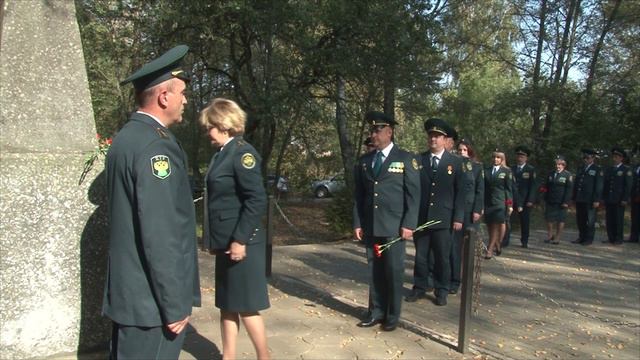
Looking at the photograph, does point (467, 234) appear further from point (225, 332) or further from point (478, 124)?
point (478, 124)

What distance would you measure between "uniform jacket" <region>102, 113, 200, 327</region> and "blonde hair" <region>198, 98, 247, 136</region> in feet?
4.20

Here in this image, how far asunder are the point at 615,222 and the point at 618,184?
84 cm

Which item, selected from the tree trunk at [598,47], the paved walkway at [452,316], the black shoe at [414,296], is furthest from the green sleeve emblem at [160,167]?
the tree trunk at [598,47]

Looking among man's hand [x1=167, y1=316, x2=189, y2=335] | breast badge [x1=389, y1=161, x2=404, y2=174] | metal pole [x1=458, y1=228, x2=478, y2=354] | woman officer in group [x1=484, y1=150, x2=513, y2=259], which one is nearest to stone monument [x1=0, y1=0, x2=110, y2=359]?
man's hand [x1=167, y1=316, x2=189, y2=335]

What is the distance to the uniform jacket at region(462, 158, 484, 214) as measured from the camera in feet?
25.9

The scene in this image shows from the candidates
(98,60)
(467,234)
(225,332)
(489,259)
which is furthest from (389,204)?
(98,60)

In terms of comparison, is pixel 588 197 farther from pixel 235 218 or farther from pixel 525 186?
pixel 235 218

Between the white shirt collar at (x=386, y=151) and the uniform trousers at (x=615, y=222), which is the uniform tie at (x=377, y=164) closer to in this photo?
the white shirt collar at (x=386, y=151)

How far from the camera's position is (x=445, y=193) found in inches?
271

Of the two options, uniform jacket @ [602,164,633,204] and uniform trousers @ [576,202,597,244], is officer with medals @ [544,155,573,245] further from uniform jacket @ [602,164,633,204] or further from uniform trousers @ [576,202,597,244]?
uniform jacket @ [602,164,633,204]

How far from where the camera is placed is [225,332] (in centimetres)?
417

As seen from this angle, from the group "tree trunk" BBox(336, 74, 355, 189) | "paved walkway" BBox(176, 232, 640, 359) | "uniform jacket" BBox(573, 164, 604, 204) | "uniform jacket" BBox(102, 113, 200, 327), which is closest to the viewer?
"uniform jacket" BBox(102, 113, 200, 327)

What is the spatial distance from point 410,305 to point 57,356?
154 inches

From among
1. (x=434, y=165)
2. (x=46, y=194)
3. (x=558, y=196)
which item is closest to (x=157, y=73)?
(x=46, y=194)
